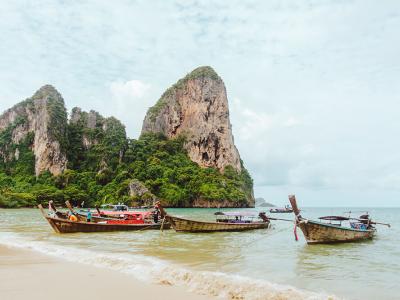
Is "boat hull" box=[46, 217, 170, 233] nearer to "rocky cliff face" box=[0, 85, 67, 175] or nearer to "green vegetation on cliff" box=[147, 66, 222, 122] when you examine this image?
"rocky cliff face" box=[0, 85, 67, 175]

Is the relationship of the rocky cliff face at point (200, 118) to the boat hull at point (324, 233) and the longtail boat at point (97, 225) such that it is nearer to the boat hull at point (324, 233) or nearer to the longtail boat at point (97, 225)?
the longtail boat at point (97, 225)

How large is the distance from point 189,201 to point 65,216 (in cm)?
5222

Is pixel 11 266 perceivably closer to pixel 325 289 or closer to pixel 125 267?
pixel 125 267

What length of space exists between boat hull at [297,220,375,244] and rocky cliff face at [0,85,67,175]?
75.4m

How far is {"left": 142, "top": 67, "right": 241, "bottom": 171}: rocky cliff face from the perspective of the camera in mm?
93750

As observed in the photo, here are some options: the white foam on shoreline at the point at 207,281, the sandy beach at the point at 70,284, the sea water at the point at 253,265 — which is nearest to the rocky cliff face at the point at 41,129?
the sea water at the point at 253,265

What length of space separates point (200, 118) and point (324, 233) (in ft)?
260

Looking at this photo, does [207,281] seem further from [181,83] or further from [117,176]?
[181,83]

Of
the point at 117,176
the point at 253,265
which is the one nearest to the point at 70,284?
the point at 253,265

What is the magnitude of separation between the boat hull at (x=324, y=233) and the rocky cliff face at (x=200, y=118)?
7411 cm

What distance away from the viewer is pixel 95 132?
92688 mm

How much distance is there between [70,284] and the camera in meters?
8.06

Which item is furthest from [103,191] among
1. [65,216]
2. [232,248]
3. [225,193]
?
[232,248]

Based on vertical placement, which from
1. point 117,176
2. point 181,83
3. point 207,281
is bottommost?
point 207,281
